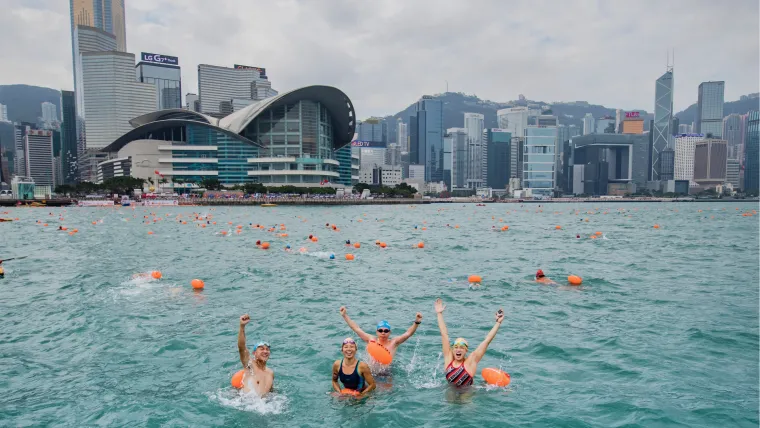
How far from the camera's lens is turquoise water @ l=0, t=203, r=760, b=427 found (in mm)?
8938

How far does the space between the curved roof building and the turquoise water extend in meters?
118

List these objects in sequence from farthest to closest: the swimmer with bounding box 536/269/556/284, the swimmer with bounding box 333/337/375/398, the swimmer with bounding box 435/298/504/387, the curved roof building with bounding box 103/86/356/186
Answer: the curved roof building with bounding box 103/86/356/186 < the swimmer with bounding box 536/269/556/284 < the swimmer with bounding box 435/298/504/387 < the swimmer with bounding box 333/337/375/398

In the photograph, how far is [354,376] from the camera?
923cm

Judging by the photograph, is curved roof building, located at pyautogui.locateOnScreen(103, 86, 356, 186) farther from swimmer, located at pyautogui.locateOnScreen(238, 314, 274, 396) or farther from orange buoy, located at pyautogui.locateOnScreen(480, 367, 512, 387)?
swimmer, located at pyautogui.locateOnScreen(238, 314, 274, 396)

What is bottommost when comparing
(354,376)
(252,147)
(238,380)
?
(238,380)

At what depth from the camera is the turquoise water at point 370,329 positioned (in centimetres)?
894

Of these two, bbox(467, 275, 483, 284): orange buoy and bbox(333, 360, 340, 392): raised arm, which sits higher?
bbox(333, 360, 340, 392): raised arm

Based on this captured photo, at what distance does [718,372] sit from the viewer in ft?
35.4

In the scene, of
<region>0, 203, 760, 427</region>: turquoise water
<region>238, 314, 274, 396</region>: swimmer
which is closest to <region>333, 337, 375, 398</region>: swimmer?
<region>0, 203, 760, 427</region>: turquoise water

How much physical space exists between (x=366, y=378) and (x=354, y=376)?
9.8 inches

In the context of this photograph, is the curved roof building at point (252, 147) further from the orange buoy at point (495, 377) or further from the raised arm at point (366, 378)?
the raised arm at point (366, 378)

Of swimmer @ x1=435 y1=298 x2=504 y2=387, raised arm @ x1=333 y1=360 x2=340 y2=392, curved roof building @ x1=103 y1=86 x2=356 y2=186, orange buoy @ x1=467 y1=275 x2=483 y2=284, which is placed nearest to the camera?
swimmer @ x1=435 y1=298 x2=504 y2=387

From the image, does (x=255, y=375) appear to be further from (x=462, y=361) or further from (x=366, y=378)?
(x=462, y=361)

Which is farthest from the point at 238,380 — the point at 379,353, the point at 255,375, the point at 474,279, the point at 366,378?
the point at 474,279
